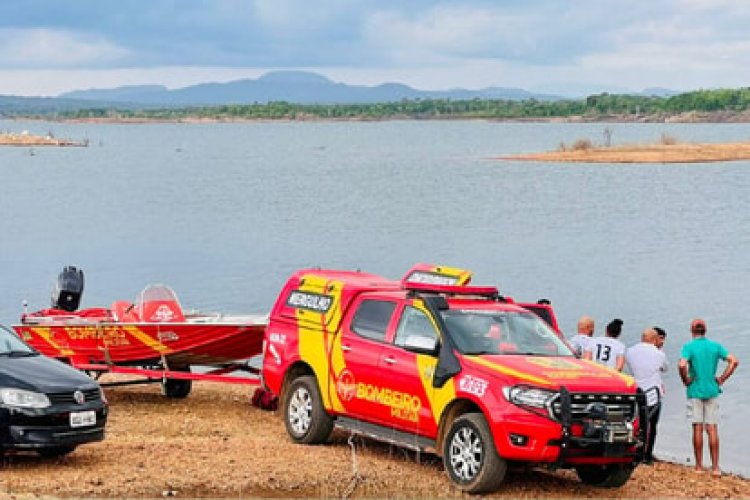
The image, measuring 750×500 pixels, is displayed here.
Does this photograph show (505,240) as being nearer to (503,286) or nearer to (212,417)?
(503,286)

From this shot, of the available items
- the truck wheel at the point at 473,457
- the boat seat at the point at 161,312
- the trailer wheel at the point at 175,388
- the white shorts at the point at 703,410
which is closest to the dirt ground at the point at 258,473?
the truck wheel at the point at 473,457

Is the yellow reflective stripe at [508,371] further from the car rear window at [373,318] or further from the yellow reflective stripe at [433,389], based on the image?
the car rear window at [373,318]

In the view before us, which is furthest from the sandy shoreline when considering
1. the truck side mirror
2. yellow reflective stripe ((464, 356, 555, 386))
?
yellow reflective stripe ((464, 356, 555, 386))

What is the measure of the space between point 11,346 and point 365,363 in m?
3.59

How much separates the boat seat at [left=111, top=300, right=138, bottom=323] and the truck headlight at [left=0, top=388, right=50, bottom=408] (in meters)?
5.46

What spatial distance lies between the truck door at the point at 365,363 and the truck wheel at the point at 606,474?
2017 mm

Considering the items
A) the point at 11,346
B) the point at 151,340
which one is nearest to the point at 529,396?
the point at 11,346

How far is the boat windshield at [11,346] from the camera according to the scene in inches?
583

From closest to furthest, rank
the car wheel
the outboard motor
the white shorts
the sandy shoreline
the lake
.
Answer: the car wheel < the white shorts < the outboard motor < the lake < the sandy shoreline

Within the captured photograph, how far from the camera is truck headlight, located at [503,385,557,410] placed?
13.1 m

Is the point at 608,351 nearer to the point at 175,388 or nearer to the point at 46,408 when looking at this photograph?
the point at 46,408

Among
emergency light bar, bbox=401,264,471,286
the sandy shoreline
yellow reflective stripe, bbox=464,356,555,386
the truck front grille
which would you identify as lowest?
the sandy shoreline

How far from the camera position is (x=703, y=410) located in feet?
51.5

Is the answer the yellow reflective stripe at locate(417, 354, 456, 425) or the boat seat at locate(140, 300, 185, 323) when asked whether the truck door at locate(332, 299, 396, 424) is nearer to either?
the yellow reflective stripe at locate(417, 354, 456, 425)
